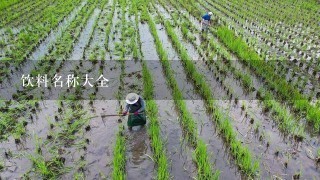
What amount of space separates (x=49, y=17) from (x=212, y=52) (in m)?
6.75

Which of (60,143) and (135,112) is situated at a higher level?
(135,112)

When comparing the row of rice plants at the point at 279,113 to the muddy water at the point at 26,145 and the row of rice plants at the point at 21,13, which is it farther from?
the row of rice plants at the point at 21,13

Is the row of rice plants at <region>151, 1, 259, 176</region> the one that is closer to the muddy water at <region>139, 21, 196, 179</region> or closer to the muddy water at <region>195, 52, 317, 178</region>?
the muddy water at <region>195, 52, 317, 178</region>

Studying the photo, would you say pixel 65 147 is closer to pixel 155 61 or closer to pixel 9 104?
pixel 9 104

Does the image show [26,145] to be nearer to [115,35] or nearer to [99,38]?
[99,38]

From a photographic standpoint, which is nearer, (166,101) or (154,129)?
(154,129)

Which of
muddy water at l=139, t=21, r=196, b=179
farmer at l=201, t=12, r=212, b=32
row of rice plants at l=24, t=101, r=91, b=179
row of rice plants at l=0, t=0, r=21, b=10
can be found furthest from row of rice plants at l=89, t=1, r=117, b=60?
row of rice plants at l=0, t=0, r=21, b=10

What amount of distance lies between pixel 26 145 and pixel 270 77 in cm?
521

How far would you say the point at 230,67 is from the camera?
23.8 feet

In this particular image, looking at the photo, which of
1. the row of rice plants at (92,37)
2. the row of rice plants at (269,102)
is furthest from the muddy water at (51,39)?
the row of rice plants at (269,102)

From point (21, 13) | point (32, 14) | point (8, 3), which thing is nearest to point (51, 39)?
point (32, 14)

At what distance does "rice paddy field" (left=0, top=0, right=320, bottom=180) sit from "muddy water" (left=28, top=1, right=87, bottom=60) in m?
0.03

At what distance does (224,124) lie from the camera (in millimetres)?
4848

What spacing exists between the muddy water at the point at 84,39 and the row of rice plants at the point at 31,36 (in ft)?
3.75
